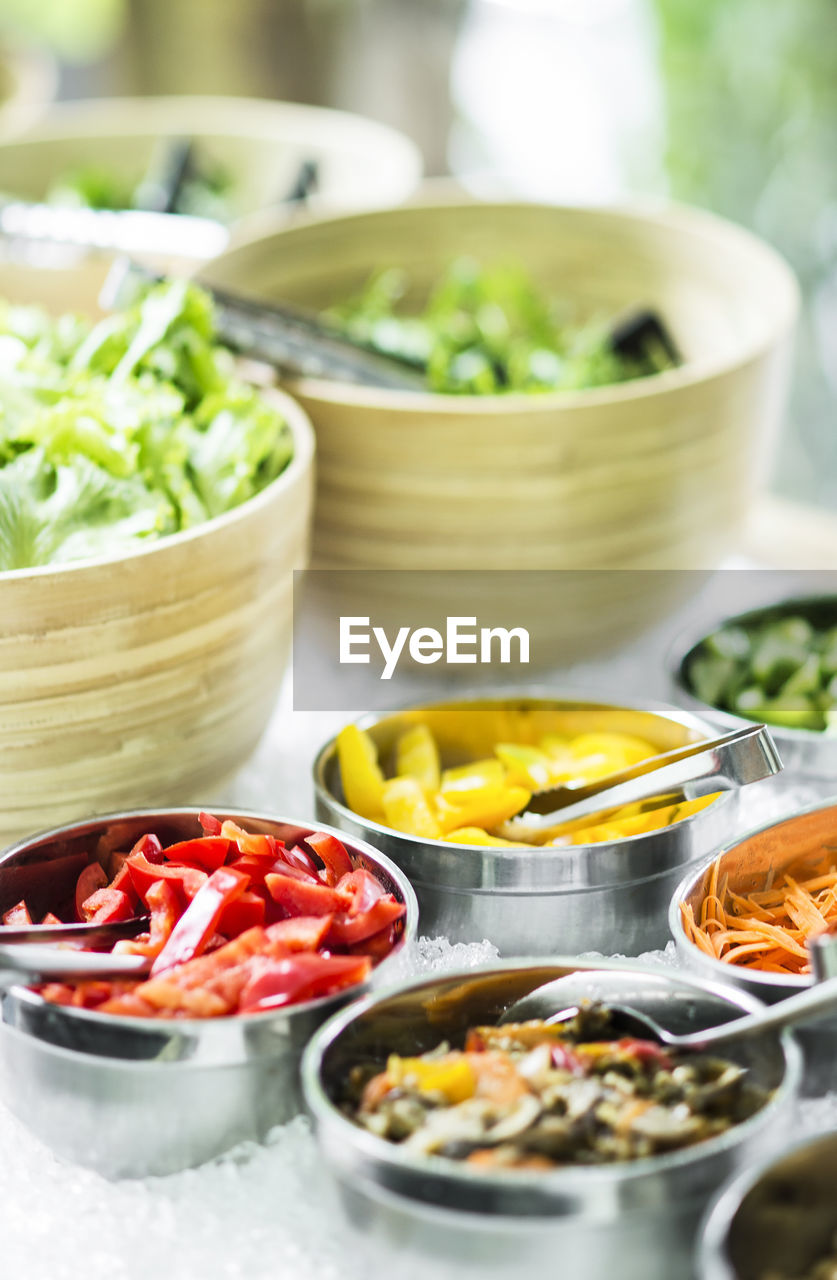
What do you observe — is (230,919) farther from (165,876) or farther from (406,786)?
(406,786)

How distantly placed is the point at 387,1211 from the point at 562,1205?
10cm

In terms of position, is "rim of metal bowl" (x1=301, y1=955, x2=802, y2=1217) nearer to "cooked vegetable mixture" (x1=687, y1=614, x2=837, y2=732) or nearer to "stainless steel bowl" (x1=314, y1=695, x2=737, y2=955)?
"stainless steel bowl" (x1=314, y1=695, x2=737, y2=955)

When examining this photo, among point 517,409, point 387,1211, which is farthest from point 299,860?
point 517,409

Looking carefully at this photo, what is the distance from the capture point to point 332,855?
1.09 meters

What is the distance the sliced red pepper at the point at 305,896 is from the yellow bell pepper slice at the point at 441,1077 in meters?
0.16

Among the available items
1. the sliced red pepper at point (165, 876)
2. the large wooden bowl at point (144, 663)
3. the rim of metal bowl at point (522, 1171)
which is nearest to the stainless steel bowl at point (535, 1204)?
the rim of metal bowl at point (522, 1171)

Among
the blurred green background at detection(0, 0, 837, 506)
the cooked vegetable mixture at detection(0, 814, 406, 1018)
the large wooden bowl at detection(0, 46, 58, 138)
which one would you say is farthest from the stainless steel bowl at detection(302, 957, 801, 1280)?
the blurred green background at detection(0, 0, 837, 506)

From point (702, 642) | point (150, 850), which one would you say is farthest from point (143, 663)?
point (702, 642)

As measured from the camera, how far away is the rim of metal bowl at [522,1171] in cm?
74

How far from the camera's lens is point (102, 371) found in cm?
148

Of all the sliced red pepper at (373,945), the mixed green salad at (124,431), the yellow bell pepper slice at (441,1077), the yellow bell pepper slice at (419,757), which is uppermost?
the mixed green salad at (124,431)

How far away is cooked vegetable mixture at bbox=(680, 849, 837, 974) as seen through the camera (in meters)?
1.05

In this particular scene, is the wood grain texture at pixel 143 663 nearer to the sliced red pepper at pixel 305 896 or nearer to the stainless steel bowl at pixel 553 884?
the stainless steel bowl at pixel 553 884

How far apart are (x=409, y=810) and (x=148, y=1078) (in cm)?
38
